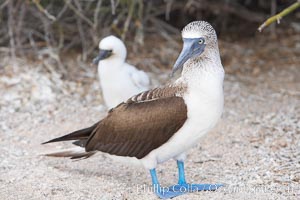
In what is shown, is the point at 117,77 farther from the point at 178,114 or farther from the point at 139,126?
the point at 178,114

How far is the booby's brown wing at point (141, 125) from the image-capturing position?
4.43 m

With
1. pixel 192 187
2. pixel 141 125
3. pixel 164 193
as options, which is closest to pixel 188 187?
pixel 192 187

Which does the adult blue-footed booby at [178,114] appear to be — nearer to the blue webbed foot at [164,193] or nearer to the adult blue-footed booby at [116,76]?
the blue webbed foot at [164,193]

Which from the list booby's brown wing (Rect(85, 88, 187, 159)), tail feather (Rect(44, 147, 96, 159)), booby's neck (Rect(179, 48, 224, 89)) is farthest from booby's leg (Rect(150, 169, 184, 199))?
booby's neck (Rect(179, 48, 224, 89))

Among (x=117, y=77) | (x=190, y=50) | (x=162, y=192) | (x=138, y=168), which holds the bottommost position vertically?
(x=138, y=168)

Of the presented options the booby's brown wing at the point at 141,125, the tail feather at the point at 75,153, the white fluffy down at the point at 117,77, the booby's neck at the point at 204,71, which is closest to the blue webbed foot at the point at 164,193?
the booby's brown wing at the point at 141,125

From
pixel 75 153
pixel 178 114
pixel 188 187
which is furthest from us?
pixel 75 153

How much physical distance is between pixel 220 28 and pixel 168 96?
18.7 feet

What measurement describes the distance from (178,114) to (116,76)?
2.12 meters

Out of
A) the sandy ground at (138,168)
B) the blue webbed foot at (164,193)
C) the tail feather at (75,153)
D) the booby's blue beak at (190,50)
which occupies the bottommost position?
the sandy ground at (138,168)

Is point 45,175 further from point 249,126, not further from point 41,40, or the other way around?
point 41,40

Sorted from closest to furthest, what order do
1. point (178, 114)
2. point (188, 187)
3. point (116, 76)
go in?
point (178, 114) → point (188, 187) → point (116, 76)

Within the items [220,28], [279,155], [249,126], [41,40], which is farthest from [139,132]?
[220,28]

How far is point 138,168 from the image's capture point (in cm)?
555
